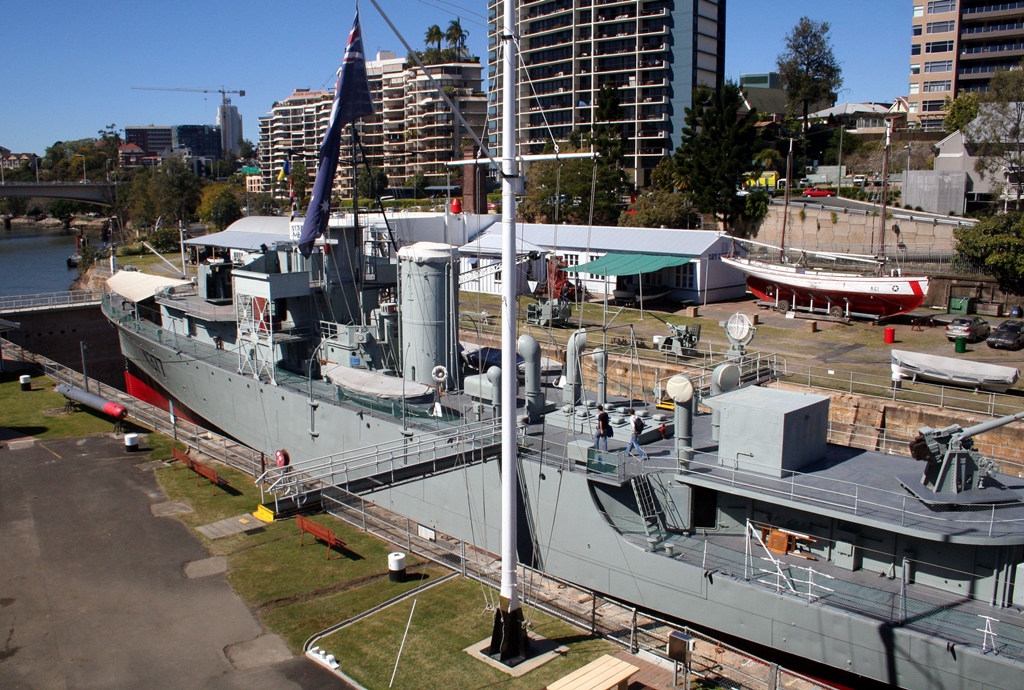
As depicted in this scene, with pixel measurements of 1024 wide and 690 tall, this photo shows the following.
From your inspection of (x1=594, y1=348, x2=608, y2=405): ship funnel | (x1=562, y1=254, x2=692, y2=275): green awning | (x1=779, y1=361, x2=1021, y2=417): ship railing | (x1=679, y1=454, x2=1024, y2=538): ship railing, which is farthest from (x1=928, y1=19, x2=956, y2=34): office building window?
(x1=679, y1=454, x2=1024, y2=538): ship railing

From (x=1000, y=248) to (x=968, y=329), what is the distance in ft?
25.7

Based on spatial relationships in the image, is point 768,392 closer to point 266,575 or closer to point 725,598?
point 725,598

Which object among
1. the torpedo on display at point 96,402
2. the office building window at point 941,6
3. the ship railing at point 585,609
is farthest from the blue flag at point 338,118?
the office building window at point 941,6

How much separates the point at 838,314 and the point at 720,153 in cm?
1563

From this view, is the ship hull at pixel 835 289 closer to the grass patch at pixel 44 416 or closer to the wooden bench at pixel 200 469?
the wooden bench at pixel 200 469

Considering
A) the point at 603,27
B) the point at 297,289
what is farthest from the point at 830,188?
the point at 297,289

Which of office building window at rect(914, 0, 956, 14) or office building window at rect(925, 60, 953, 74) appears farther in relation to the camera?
office building window at rect(925, 60, 953, 74)

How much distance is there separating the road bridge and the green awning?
197 feet

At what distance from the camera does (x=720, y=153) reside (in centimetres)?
4397

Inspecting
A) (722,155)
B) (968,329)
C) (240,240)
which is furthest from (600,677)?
(722,155)

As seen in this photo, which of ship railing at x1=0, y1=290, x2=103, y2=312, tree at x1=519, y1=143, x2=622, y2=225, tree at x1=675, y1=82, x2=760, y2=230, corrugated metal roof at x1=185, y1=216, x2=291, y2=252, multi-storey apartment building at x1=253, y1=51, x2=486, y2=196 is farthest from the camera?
multi-storey apartment building at x1=253, y1=51, x2=486, y2=196

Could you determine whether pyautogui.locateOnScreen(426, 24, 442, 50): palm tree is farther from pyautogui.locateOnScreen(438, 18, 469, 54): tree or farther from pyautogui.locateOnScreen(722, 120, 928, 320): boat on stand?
pyautogui.locateOnScreen(722, 120, 928, 320): boat on stand

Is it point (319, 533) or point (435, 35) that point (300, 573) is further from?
point (435, 35)

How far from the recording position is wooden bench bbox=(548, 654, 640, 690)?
9016 mm
